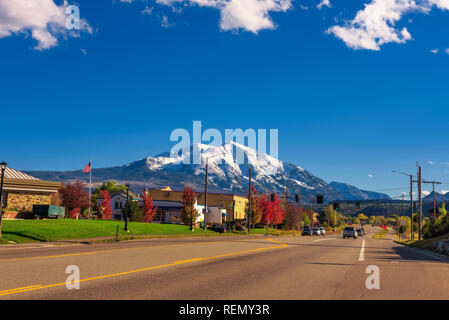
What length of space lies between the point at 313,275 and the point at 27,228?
28.2 meters

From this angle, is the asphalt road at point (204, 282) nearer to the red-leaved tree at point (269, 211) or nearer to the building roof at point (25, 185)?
the building roof at point (25, 185)

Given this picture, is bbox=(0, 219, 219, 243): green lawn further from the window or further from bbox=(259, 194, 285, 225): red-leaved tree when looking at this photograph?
the window

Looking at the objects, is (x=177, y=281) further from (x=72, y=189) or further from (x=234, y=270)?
(x=72, y=189)

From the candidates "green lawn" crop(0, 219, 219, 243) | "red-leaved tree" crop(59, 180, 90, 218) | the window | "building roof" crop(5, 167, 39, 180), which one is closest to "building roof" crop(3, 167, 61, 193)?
"building roof" crop(5, 167, 39, 180)

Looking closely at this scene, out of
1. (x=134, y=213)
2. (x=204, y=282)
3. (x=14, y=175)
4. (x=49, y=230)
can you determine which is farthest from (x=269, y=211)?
(x=204, y=282)

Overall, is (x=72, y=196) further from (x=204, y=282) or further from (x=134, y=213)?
(x=204, y=282)

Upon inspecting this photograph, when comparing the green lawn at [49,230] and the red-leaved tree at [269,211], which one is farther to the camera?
the red-leaved tree at [269,211]

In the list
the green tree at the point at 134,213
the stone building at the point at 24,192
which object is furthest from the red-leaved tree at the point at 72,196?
the green tree at the point at 134,213

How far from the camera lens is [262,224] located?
337 ft

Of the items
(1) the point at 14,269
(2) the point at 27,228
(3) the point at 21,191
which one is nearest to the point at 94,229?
(2) the point at 27,228

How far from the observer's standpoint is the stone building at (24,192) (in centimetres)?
4947

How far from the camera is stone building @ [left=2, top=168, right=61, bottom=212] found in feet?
162
